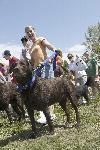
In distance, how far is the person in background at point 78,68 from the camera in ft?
55.5

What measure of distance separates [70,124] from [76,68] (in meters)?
6.26

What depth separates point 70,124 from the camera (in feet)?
36.1

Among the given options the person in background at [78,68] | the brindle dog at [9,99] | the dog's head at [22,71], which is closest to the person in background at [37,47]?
the dog's head at [22,71]

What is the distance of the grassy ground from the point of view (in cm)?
864

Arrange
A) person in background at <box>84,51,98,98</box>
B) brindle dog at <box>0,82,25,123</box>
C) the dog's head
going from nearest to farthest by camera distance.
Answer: the dog's head, brindle dog at <box>0,82,25,123</box>, person in background at <box>84,51,98,98</box>

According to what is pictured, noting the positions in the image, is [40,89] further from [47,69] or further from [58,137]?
[58,137]

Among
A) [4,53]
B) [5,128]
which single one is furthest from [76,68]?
[5,128]

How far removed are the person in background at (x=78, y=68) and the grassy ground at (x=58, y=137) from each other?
5.07 m

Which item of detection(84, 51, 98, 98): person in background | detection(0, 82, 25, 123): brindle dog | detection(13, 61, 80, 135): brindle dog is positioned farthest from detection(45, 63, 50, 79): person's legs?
detection(84, 51, 98, 98): person in background

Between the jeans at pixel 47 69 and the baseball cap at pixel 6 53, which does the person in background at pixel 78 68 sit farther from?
the jeans at pixel 47 69

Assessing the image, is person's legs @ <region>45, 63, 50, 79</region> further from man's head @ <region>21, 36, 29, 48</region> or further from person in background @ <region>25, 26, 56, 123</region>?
man's head @ <region>21, 36, 29, 48</region>

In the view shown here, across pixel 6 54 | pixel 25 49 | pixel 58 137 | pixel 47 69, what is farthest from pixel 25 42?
pixel 58 137

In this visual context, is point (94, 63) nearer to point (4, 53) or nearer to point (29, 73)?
point (4, 53)

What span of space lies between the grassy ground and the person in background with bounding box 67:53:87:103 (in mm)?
5069
